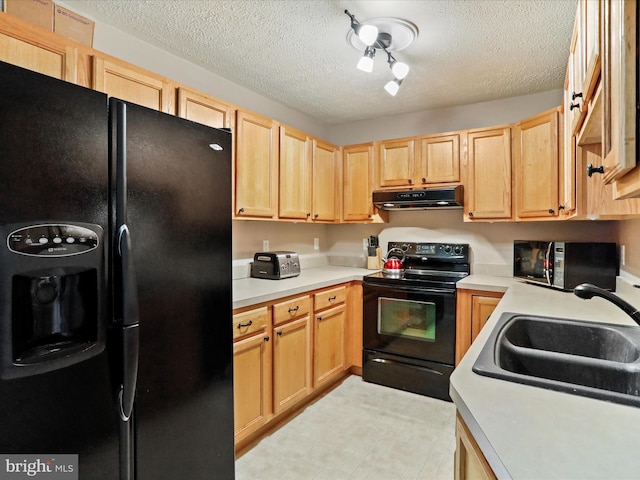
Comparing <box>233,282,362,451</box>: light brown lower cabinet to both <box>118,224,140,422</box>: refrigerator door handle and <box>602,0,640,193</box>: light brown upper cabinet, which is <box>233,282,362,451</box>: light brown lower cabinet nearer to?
<box>118,224,140,422</box>: refrigerator door handle

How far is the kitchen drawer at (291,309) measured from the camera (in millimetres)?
2315

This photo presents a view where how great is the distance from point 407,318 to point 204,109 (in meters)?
2.15

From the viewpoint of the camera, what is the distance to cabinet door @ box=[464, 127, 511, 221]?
2830 millimetres

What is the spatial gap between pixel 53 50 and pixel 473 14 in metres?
2.00

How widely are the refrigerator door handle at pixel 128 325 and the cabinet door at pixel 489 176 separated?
2.63 meters

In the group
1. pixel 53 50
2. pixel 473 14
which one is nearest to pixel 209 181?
pixel 53 50

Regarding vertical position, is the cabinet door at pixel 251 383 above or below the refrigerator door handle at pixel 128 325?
below

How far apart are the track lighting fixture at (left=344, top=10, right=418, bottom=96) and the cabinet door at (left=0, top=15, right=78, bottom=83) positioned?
1335 mm

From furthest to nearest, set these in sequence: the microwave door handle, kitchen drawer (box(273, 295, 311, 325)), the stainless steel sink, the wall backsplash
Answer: the wall backsplash, the microwave door handle, kitchen drawer (box(273, 295, 311, 325)), the stainless steel sink

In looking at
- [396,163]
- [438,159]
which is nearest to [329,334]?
[396,163]

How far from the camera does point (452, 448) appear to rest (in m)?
2.12

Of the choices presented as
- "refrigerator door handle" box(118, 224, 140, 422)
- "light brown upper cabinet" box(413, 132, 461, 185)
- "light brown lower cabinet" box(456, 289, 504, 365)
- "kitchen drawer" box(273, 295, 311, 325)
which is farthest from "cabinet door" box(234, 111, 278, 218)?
"light brown lower cabinet" box(456, 289, 504, 365)

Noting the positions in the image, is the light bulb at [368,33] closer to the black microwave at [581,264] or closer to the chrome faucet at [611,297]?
the chrome faucet at [611,297]

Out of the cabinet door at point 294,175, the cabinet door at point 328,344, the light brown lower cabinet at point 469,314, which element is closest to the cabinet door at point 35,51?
the cabinet door at point 294,175
